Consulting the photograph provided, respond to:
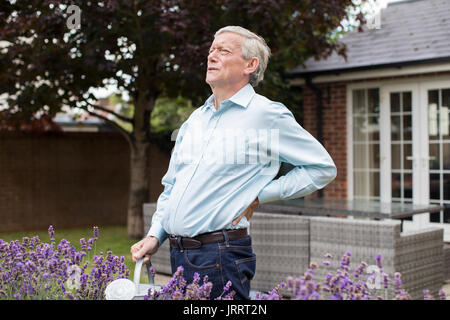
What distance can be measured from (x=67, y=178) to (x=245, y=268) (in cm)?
897

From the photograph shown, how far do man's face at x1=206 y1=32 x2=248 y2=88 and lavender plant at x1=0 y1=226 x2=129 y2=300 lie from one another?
0.81 meters

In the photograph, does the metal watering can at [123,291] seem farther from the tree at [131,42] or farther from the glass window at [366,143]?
the glass window at [366,143]

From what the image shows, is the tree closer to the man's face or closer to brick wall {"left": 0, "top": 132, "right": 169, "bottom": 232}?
brick wall {"left": 0, "top": 132, "right": 169, "bottom": 232}

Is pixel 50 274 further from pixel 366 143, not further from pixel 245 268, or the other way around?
pixel 366 143

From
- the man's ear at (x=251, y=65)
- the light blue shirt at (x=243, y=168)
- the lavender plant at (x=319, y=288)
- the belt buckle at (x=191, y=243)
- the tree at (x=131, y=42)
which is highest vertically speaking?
the tree at (x=131, y=42)

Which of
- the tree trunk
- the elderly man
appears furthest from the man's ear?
the tree trunk

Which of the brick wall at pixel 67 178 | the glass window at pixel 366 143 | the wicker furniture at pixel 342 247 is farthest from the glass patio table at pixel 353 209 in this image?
the brick wall at pixel 67 178

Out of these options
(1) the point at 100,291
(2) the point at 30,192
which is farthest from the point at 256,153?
(2) the point at 30,192

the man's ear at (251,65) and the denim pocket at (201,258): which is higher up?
the man's ear at (251,65)

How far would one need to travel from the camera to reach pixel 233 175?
2250 millimetres

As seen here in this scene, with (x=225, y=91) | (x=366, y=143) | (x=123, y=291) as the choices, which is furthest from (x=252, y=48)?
(x=366, y=143)

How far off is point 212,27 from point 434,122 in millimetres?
3216

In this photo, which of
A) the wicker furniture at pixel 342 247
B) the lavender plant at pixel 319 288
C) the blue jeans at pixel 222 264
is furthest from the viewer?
the wicker furniture at pixel 342 247

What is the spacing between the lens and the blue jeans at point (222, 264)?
2.20 meters
